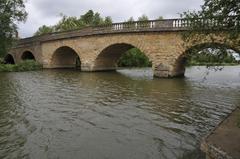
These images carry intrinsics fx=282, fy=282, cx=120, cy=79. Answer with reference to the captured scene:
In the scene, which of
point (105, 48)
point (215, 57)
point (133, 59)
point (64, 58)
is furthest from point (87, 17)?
point (215, 57)

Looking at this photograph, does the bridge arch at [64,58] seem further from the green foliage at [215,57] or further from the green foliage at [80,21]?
the green foliage at [215,57]

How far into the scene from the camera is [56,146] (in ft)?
19.9

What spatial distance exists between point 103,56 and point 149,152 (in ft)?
70.7

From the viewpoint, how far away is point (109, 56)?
27.7 meters

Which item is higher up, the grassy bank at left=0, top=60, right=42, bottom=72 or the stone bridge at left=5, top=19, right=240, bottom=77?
the stone bridge at left=5, top=19, right=240, bottom=77

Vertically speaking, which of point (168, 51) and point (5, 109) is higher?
point (168, 51)

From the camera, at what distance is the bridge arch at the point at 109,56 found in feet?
82.4

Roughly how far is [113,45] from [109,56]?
3.50 meters

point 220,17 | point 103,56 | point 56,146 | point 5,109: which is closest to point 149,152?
point 56,146

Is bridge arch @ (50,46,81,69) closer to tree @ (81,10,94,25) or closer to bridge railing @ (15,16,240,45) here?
bridge railing @ (15,16,240,45)

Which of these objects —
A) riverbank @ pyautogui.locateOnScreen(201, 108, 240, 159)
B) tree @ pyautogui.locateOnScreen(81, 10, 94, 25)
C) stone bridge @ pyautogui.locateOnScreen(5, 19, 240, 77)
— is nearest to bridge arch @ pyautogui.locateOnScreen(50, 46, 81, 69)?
stone bridge @ pyautogui.locateOnScreen(5, 19, 240, 77)

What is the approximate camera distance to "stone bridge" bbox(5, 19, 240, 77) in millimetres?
19422

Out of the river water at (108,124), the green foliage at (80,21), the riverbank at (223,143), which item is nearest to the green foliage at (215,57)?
the riverbank at (223,143)

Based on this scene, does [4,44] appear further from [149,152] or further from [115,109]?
[149,152]
